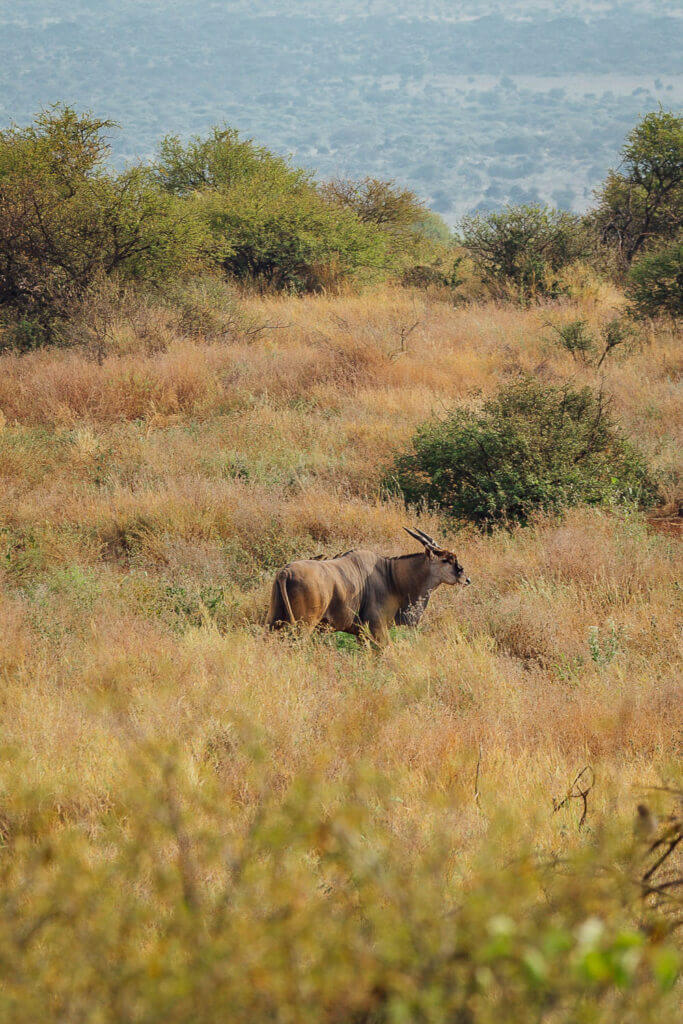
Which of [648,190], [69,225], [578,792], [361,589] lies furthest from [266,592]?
[648,190]

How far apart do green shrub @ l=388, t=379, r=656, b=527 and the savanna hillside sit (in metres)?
0.33

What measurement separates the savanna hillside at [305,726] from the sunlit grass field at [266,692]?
21 millimetres

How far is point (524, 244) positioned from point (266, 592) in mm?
16017

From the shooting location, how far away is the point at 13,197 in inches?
615

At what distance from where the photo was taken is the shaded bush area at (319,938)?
1.54 metres

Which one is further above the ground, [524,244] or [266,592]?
[524,244]

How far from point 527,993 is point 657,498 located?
7.33 metres

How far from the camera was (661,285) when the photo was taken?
15469mm

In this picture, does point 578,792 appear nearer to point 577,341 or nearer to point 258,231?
point 577,341

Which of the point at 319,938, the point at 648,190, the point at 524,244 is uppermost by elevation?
the point at 648,190

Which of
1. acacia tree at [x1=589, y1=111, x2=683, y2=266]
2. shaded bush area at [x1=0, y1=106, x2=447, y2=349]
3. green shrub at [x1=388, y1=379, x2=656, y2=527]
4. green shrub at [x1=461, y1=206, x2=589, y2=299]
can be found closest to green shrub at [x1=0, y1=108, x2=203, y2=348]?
shaded bush area at [x1=0, y1=106, x2=447, y2=349]

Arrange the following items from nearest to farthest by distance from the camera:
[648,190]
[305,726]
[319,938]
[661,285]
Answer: [319,938]
[305,726]
[661,285]
[648,190]

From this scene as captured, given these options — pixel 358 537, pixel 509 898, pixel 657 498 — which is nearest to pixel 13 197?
pixel 358 537

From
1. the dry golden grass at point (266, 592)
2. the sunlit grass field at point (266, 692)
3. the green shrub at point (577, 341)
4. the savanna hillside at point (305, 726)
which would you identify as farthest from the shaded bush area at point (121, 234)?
the green shrub at point (577, 341)
